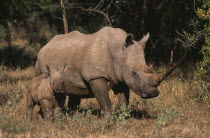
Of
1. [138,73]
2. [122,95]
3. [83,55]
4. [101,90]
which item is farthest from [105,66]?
[122,95]

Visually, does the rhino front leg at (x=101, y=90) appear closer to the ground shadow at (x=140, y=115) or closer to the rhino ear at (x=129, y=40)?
the rhino ear at (x=129, y=40)

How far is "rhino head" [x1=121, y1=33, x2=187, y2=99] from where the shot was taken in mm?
6795

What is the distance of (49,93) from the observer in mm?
7426

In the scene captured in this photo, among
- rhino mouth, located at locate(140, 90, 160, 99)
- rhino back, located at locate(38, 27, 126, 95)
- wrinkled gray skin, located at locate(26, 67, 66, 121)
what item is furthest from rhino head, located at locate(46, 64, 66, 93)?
rhino mouth, located at locate(140, 90, 160, 99)

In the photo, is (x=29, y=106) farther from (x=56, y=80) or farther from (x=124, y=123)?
(x=124, y=123)

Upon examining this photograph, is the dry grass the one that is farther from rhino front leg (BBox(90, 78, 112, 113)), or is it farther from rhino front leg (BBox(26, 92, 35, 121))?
rhino front leg (BBox(90, 78, 112, 113))

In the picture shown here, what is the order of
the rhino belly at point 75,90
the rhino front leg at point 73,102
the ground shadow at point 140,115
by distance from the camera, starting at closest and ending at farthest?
the rhino belly at point 75,90, the ground shadow at point 140,115, the rhino front leg at point 73,102

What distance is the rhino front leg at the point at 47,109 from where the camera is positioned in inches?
289

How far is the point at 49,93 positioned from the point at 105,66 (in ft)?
3.72

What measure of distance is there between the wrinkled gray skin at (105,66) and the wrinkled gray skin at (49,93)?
0.25m


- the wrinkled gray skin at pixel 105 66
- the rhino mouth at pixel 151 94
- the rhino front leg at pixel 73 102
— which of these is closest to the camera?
the rhino mouth at pixel 151 94

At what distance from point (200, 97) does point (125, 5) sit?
489 centimetres

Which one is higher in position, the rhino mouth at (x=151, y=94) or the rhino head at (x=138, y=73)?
the rhino head at (x=138, y=73)

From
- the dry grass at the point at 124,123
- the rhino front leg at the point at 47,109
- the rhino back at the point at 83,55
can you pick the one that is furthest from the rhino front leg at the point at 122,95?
the rhino front leg at the point at 47,109
